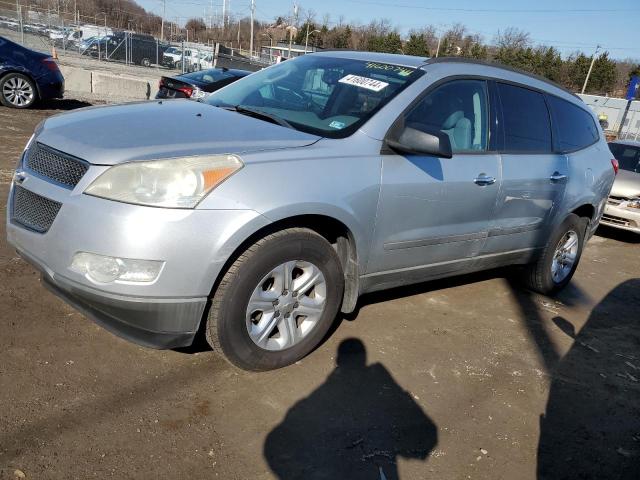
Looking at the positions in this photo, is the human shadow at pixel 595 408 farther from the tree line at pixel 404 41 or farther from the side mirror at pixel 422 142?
the tree line at pixel 404 41

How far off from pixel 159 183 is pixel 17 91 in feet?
33.5

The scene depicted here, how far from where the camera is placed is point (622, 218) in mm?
7914

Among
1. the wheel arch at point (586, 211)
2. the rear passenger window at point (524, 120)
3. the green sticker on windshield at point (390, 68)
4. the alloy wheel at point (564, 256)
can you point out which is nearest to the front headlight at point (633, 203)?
the wheel arch at point (586, 211)

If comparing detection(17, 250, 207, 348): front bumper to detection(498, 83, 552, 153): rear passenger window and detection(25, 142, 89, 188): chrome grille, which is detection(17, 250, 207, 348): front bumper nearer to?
detection(25, 142, 89, 188): chrome grille

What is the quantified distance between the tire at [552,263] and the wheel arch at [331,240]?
224 centimetres

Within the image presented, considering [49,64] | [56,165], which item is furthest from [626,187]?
[49,64]

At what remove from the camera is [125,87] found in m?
15.3

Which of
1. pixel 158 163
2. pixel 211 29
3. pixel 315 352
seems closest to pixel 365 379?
pixel 315 352

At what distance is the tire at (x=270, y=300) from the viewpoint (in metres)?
2.69

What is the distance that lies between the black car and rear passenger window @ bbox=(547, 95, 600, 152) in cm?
681

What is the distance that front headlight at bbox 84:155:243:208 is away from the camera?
2.45m

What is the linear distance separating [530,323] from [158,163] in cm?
324

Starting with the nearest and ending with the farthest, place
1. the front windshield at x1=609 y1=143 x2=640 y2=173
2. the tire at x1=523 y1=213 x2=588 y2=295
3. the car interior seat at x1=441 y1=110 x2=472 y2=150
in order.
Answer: the car interior seat at x1=441 y1=110 x2=472 y2=150
the tire at x1=523 y1=213 x2=588 y2=295
the front windshield at x1=609 y1=143 x2=640 y2=173

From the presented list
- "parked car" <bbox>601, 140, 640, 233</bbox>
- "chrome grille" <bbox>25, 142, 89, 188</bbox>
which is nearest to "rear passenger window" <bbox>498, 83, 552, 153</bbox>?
"chrome grille" <bbox>25, 142, 89, 188</bbox>
